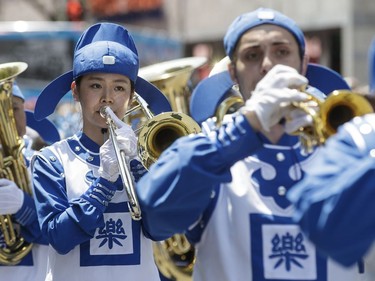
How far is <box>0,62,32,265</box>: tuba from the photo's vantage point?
5.41 metres

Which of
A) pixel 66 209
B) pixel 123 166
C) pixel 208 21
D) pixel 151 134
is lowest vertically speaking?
pixel 66 209

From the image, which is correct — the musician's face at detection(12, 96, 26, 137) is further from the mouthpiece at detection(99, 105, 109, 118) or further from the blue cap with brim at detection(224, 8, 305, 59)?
the blue cap with brim at detection(224, 8, 305, 59)

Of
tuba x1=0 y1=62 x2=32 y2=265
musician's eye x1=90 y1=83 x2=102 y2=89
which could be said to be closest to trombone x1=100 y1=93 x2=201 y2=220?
musician's eye x1=90 y1=83 x2=102 y2=89

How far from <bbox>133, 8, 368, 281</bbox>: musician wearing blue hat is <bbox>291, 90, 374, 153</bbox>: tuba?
0.12 ft

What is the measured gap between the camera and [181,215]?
10.0 feet

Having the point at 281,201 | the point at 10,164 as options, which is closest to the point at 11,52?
the point at 10,164

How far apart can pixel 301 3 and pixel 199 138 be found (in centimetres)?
1709

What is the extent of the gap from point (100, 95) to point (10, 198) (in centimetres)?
125

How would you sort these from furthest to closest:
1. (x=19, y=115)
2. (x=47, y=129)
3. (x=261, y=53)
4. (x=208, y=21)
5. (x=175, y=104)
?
(x=208, y=21)
(x=175, y=104)
(x=47, y=129)
(x=19, y=115)
(x=261, y=53)

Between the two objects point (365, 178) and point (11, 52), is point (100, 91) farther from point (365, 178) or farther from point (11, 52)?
point (11, 52)

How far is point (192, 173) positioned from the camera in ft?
9.78

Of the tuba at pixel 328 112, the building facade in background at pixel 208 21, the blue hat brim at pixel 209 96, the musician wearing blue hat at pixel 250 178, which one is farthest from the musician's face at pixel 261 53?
the building facade in background at pixel 208 21

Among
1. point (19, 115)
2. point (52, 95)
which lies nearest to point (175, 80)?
point (19, 115)

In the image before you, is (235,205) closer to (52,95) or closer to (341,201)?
(341,201)
